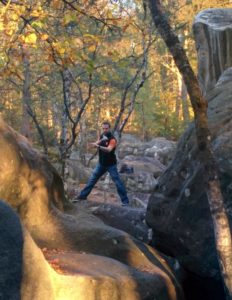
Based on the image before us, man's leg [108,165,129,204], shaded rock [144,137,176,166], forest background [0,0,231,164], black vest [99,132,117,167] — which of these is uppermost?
forest background [0,0,231,164]

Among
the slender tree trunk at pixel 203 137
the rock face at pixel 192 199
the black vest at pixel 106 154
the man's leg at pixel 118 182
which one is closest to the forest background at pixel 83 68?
the black vest at pixel 106 154

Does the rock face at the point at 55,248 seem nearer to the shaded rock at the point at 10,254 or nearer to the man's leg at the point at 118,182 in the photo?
the shaded rock at the point at 10,254

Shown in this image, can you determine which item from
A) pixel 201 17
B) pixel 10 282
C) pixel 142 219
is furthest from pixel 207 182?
pixel 201 17

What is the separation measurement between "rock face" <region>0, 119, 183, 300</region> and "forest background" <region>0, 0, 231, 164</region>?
6.08 ft

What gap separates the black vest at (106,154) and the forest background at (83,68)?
0.65m

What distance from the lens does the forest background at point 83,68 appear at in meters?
7.76

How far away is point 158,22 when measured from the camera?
570 centimetres

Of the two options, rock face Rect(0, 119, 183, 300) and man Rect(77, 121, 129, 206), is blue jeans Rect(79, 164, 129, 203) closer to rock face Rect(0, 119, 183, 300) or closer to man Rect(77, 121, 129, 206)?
man Rect(77, 121, 129, 206)

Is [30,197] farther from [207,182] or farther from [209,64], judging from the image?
[209,64]

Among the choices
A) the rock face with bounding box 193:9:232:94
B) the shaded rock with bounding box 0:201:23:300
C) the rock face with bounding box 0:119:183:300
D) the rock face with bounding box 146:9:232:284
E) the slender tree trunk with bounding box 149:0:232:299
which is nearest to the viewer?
the shaded rock with bounding box 0:201:23:300

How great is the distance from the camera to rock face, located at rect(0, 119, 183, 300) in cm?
424

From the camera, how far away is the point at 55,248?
660cm

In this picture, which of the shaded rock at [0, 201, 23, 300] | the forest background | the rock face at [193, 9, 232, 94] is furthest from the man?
the shaded rock at [0, 201, 23, 300]

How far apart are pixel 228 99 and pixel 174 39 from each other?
3.04 meters
